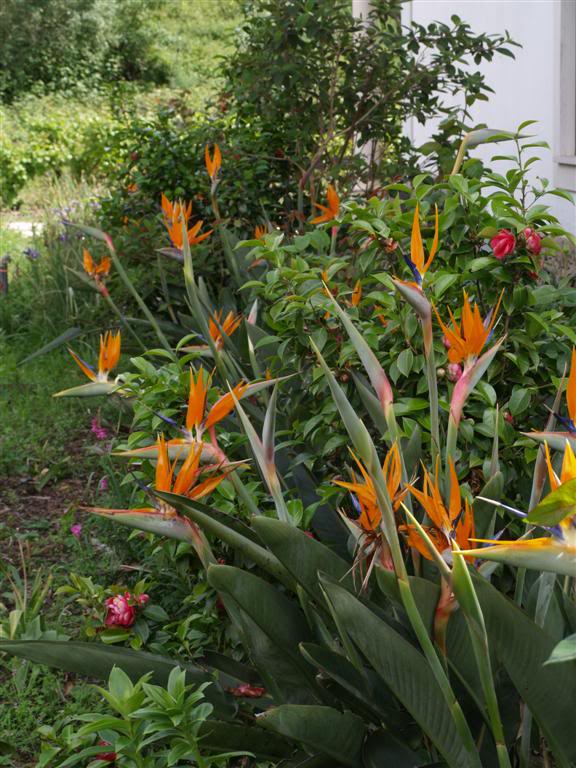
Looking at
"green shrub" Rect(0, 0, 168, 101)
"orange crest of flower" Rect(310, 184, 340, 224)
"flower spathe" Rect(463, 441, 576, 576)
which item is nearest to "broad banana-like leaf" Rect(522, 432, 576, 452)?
"flower spathe" Rect(463, 441, 576, 576)

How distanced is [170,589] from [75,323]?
273 centimetres

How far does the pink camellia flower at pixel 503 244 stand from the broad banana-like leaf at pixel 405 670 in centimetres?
97

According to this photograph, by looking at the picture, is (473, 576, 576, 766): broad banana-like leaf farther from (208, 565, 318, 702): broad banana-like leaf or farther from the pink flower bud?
the pink flower bud

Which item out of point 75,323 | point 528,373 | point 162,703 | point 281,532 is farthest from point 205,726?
point 75,323

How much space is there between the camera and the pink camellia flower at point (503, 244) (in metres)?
2.08

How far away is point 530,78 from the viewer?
534cm

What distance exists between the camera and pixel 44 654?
5.38ft

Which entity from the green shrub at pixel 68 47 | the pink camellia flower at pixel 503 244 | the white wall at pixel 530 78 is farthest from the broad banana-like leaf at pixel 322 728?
the green shrub at pixel 68 47

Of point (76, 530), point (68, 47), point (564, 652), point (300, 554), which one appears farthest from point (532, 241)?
point (68, 47)

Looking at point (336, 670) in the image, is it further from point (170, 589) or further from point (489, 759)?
point (170, 589)

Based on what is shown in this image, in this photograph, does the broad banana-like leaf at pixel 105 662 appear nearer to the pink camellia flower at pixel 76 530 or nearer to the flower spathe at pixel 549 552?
the flower spathe at pixel 549 552

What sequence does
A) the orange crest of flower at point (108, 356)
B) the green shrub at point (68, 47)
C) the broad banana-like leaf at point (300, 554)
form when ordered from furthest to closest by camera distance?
the green shrub at point (68, 47)
the orange crest of flower at point (108, 356)
the broad banana-like leaf at point (300, 554)

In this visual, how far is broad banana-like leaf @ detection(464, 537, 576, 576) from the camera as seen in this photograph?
0.87 meters

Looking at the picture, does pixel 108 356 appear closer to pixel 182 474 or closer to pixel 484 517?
pixel 182 474
